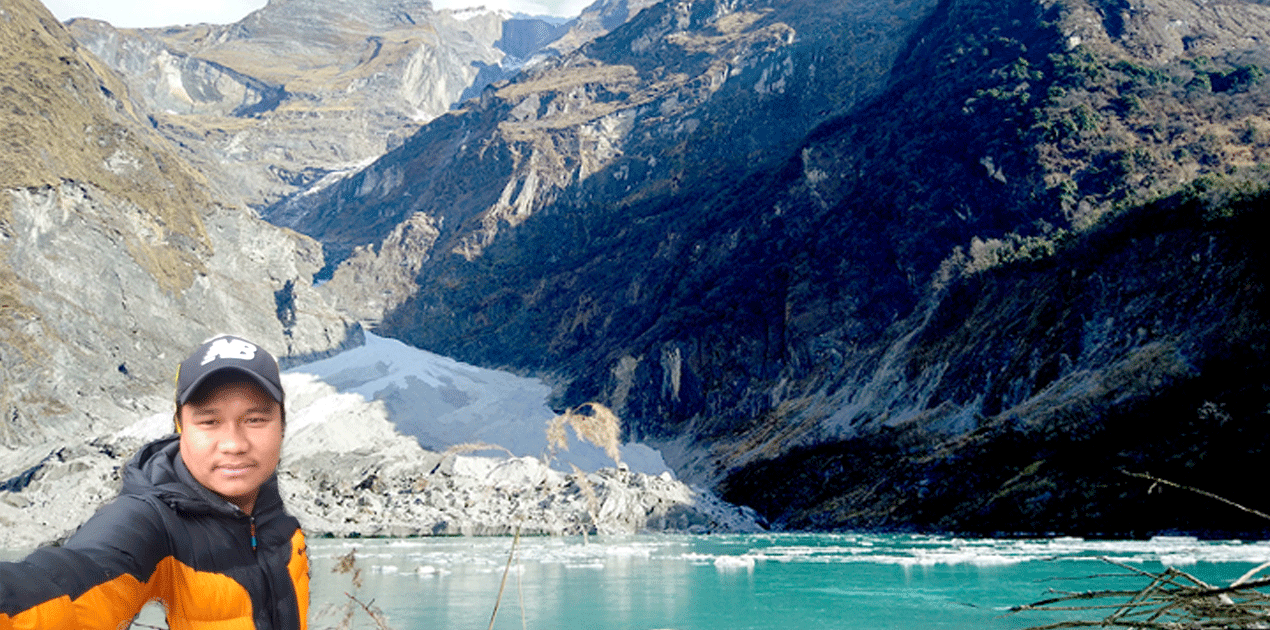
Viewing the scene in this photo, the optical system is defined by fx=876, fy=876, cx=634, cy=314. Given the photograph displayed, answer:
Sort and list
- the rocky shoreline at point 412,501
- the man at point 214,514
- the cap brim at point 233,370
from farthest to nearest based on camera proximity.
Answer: the rocky shoreline at point 412,501 → the cap brim at point 233,370 → the man at point 214,514

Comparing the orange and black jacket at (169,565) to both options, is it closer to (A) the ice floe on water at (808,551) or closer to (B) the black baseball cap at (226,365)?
(B) the black baseball cap at (226,365)

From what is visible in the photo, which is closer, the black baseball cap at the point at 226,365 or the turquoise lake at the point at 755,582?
the black baseball cap at the point at 226,365

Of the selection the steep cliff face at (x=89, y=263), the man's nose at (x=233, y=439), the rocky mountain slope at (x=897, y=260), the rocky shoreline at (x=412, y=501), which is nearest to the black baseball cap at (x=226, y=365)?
the man's nose at (x=233, y=439)

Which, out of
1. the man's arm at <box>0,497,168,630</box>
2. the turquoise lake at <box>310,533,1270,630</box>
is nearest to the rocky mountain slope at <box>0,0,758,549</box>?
the turquoise lake at <box>310,533,1270,630</box>

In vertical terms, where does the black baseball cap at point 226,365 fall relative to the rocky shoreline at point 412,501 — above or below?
above

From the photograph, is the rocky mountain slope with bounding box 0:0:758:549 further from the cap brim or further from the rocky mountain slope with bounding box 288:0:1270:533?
the cap brim

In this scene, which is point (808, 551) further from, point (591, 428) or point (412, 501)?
point (591, 428)
